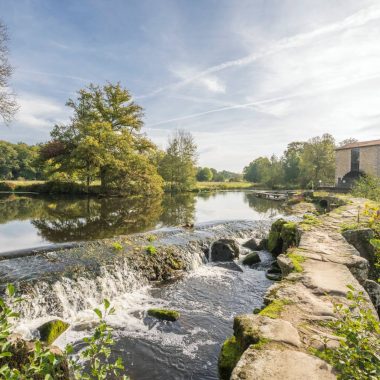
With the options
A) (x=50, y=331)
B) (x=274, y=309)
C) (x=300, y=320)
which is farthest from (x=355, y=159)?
(x=50, y=331)

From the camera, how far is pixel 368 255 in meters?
7.77

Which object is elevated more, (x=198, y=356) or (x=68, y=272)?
(x=68, y=272)

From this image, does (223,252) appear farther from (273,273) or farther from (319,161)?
(319,161)

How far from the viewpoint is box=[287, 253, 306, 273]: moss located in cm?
587

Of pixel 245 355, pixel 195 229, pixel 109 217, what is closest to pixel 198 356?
pixel 245 355

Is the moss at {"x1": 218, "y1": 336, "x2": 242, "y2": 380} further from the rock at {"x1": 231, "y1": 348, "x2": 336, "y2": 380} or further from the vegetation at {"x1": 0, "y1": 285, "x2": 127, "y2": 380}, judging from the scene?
the vegetation at {"x1": 0, "y1": 285, "x2": 127, "y2": 380}

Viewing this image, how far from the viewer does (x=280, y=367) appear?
282 centimetres

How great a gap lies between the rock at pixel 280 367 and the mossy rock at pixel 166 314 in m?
3.65

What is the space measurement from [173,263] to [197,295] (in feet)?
7.51

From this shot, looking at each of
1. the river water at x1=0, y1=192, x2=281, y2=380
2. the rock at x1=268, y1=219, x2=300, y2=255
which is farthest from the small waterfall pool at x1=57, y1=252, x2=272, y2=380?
the rock at x1=268, y1=219, x2=300, y2=255

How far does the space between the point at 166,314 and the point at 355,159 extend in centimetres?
4653

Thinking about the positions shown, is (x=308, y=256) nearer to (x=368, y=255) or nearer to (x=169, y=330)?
(x=368, y=255)

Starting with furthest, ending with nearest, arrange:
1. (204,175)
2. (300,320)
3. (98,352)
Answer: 1. (204,175)
2. (300,320)
3. (98,352)

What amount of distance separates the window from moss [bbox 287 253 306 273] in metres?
44.0
